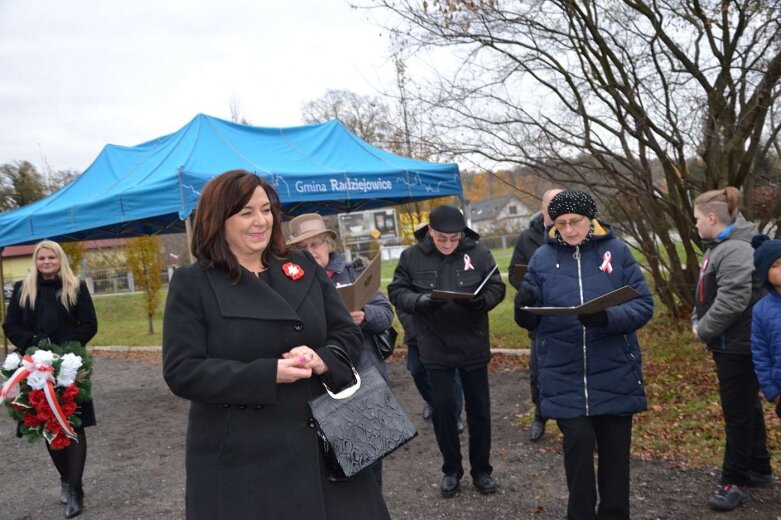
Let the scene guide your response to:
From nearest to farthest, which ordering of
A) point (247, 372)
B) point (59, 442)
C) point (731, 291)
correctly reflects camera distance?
1. point (247, 372)
2. point (731, 291)
3. point (59, 442)

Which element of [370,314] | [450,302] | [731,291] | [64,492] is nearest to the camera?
[731,291]

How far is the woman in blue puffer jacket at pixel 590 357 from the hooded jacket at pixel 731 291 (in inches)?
28.6

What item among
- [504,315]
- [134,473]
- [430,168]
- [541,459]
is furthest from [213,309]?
[504,315]

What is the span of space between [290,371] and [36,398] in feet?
10.4

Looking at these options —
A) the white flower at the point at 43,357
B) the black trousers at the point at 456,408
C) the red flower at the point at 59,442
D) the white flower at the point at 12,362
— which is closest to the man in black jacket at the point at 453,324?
the black trousers at the point at 456,408

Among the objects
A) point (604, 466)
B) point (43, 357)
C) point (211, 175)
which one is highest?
point (211, 175)

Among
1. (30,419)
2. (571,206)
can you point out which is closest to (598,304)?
(571,206)

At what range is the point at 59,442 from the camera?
4.86 metres

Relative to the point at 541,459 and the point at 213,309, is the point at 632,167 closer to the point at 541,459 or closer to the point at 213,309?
the point at 541,459

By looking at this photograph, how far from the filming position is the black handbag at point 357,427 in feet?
8.16

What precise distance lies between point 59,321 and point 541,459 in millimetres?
3973

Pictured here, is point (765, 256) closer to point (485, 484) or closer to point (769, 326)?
point (769, 326)

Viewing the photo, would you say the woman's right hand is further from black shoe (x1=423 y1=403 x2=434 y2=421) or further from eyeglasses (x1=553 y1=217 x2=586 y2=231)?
black shoe (x1=423 y1=403 x2=434 y2=421)

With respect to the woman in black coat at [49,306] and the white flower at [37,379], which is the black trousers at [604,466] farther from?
the woman in black coat at [49,306]
